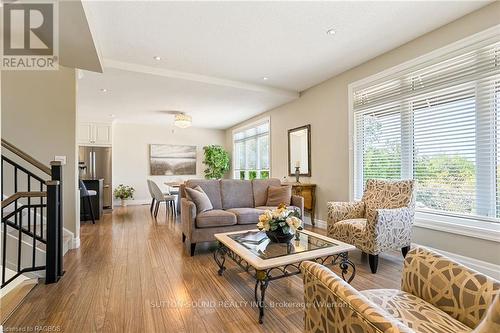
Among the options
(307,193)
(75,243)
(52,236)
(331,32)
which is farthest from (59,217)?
(307,193)

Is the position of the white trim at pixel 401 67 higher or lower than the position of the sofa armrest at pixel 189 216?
higher

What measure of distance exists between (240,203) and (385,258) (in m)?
2.09

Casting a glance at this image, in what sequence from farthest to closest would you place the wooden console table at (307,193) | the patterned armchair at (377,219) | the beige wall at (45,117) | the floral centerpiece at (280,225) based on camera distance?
the wooden console table at (307,193), the beige wall at (45,117), the patterned armchair at (377,219), the floral centerpiece at (280,225)

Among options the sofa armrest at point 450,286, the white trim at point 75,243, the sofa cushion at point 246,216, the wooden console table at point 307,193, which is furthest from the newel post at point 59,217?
the wooden console table at point 307,193

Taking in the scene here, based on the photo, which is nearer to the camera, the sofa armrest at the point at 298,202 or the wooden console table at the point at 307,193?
the sofa armrest at the point at 298,202

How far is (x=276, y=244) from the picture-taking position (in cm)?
230

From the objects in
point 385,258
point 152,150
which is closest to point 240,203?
point 385,258

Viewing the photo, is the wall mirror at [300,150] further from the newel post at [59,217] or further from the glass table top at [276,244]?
the newel post at [59,217]

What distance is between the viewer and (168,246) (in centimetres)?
349

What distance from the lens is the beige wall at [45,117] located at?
129 inches

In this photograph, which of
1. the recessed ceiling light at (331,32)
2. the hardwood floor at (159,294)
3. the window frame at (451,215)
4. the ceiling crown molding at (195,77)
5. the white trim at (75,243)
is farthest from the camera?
the ceiling crown molding at (195,77)

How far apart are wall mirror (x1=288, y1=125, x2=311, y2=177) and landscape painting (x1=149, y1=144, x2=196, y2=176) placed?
13.8 feet

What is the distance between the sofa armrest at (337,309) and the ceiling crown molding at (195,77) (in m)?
3.67

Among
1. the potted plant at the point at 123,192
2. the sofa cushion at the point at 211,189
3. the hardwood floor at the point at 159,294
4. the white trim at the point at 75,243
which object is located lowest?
the hardwood floor at the point at 159,294
